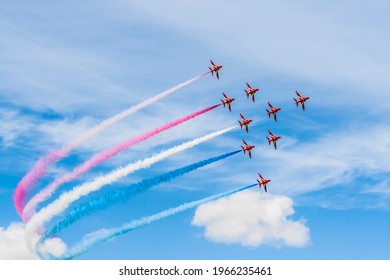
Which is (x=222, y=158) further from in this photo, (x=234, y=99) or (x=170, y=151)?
(x=234, y=99)

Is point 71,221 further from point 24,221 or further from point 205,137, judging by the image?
point 205,137

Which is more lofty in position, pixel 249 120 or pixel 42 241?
pixel 249 120

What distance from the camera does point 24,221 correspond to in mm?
179250

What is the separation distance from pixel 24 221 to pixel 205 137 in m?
54.1

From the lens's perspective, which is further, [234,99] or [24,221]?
[234,99]

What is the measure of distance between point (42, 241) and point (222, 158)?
52.3 meters
